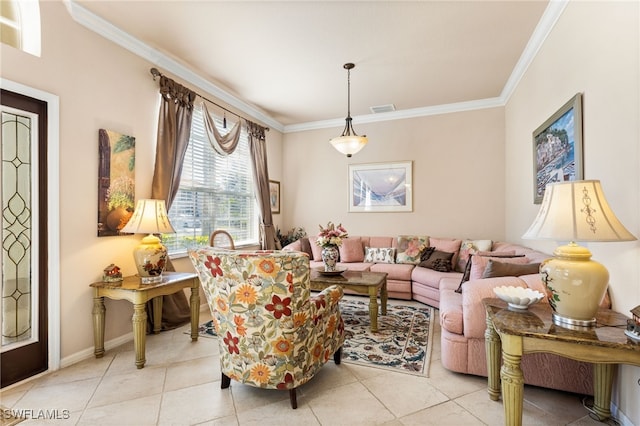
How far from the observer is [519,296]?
6.22 ft

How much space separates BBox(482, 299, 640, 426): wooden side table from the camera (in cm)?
141

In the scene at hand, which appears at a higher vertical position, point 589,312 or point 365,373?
point 589,312

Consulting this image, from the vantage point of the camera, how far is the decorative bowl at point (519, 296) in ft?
5.96

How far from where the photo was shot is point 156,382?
7.48 ft

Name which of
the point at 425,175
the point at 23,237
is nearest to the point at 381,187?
the point at 425,175

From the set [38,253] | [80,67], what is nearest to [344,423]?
[38,253]

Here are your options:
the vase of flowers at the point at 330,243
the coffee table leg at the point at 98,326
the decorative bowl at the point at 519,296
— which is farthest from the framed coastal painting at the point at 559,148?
the coffee table leg at the point at 98,326

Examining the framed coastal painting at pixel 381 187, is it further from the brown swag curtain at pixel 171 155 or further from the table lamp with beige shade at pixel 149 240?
the table lamp with beige shade at pixel 149 240

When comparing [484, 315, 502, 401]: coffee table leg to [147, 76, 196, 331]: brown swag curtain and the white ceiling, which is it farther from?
[147, 76, 196, 331]: brown swag curtain

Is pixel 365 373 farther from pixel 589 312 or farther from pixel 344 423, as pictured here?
pixel 589 312

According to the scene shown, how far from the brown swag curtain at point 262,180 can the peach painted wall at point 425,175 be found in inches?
32.9

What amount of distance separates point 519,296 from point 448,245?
2.83 m

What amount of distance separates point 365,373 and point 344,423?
611 millimetres

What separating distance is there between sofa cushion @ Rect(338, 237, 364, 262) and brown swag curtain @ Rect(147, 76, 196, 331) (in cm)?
247
